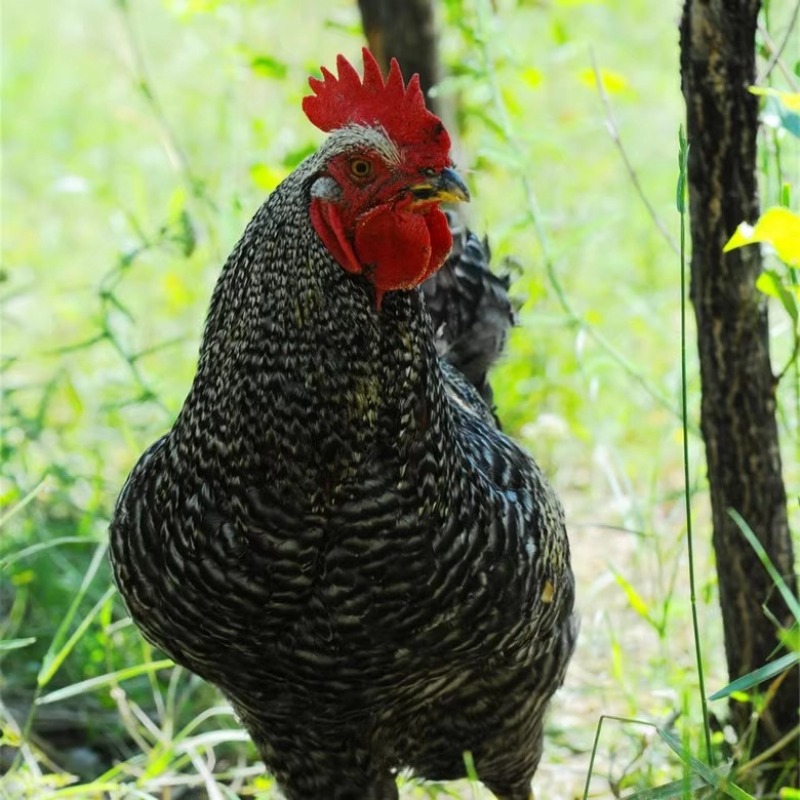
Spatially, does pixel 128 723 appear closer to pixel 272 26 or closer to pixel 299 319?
pixel 299 319

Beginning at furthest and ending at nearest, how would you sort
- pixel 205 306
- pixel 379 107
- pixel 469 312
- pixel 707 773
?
pixel 205 306 < pixel 469 312 < pixel 379 107 < pixel 707 773

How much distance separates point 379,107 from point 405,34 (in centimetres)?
185

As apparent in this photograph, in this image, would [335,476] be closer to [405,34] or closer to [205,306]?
[405,34]

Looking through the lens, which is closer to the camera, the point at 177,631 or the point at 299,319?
the point at 299,319

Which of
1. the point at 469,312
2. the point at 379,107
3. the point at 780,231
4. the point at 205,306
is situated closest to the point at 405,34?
the point at 469,312

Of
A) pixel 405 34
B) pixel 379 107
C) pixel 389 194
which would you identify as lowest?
pixel 389 194

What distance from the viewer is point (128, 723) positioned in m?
3.53

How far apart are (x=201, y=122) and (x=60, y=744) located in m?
4.42

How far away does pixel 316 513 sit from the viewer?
2.41m

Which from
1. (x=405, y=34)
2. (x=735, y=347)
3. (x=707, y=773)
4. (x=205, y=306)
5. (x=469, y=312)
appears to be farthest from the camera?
(x=205, y=306)

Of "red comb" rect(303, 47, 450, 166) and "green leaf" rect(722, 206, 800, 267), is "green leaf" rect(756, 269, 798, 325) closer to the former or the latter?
"green leaf" rect(722, 206, 800, 267)

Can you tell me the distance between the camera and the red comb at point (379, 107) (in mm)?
2396

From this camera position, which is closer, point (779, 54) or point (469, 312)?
point (779, 54)

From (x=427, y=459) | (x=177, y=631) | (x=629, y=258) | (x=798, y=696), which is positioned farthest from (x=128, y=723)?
(x=629, y=258)
